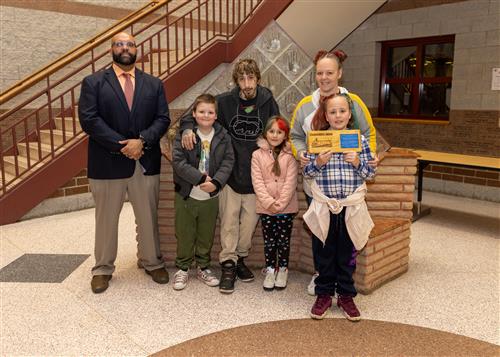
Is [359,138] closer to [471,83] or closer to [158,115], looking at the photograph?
[158,115]

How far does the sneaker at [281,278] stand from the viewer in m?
3.11

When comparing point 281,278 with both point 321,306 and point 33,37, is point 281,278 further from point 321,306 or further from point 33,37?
point 33,37

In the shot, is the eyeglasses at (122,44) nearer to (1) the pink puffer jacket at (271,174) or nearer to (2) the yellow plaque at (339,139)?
(1) the pink puffer jacket at (271,174)

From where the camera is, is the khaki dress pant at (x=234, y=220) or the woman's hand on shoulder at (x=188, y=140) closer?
the woman's hand on shoulder at (x=188, y=140)

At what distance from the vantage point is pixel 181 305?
113 inches

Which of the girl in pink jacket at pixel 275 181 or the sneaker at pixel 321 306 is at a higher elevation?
the girl in pink jacket at pixel 275 181

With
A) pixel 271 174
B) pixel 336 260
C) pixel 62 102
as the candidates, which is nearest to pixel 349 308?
pixel 336 260

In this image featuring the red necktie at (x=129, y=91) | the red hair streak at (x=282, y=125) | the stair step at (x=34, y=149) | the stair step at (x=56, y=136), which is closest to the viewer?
the red hair streak at (x=282, y=125)

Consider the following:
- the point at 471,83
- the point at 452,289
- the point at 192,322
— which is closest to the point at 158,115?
the point at 192,322

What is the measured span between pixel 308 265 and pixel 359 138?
1328 millimetres

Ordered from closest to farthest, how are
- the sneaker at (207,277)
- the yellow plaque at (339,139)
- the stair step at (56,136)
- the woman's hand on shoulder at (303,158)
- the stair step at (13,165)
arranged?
the yellow plaque at (339,139), the woman's hand on shoulder at (303,158), the sneaker at (207,277), the stair step at (13,165), the stair step at (56,136)

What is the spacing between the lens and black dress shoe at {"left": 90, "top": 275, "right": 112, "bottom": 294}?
10.1 ft

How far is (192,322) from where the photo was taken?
265cm

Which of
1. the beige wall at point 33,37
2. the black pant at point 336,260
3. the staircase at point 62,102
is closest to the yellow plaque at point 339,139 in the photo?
the black pant at point 336,260
